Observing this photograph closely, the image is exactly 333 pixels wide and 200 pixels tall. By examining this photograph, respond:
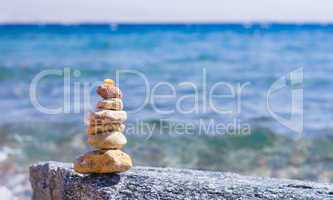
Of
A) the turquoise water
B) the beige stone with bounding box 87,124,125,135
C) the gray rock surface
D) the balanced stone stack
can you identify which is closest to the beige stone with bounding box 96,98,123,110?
the balanced stone stack

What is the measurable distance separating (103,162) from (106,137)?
0.13m

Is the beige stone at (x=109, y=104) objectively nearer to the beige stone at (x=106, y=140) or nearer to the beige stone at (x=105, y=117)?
the beige stone at (x=105, y=117)

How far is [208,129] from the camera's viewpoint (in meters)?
8.73

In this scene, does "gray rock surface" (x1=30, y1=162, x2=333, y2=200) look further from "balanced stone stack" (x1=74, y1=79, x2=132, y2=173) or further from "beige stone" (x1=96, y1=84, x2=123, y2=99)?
"beige stone" (x1=96, y1=84, x2=123, y2=99)

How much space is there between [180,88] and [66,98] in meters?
2.87

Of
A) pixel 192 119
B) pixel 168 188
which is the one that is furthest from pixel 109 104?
pixel 192 119

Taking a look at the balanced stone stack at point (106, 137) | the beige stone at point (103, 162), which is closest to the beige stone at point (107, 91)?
the balanced stone stack at point (106, 137)

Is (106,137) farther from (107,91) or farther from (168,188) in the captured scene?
(168,188)

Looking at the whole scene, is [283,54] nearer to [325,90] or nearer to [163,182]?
[325,90]

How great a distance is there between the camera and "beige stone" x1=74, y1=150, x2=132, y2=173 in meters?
3.05

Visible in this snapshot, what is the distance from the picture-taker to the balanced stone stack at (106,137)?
3.05 m

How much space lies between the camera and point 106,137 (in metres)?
3.06

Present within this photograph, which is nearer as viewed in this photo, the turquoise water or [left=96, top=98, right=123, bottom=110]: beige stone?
[left=96, top=98, right=123, bottom=110]: beige stone

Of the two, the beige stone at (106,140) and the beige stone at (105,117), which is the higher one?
the beige stone at (105,117)
